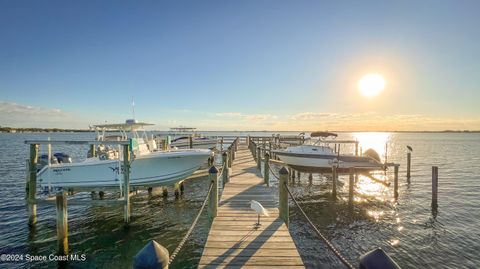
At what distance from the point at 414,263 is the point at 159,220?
9.75 metres

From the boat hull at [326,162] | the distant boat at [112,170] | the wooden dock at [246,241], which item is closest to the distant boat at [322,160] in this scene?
the boat hull at [326,162]

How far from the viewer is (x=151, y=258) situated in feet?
9.23

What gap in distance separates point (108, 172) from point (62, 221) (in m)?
3.86

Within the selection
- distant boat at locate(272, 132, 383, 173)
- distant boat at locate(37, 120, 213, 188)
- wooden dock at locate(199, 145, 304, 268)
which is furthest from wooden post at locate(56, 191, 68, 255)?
distant boat at locate(272, 132, 383, 173)

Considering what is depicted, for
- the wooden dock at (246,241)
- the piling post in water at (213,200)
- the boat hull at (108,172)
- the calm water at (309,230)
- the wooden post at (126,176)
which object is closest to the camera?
the wooden dock at (246,241)

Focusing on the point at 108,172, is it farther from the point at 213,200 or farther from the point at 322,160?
the point at 322,160

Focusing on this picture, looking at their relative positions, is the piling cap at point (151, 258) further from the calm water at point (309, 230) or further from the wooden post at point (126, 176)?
the wooden post at point (126, 176)

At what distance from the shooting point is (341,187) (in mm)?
20891

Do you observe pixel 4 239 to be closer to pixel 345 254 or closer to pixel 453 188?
pixel 345 254

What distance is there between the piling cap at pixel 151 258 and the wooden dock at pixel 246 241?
2602mm

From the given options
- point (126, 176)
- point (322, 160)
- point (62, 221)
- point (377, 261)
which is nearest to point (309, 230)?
point (126, 176)

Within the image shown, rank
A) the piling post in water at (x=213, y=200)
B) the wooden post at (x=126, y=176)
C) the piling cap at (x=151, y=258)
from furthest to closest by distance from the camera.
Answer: the wooden post at (x=126, y=176) < the piling post in water at (x=213, y=200) < the piling cap at (x=151, y=258)

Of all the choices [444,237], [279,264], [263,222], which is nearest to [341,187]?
[444,237]

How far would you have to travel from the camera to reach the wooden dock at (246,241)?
17.6ft
